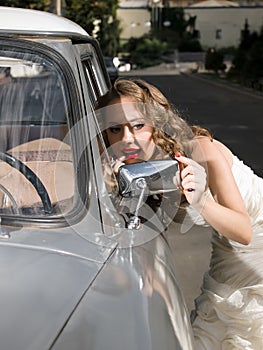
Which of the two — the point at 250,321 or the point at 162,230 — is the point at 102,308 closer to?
the point at 162,230

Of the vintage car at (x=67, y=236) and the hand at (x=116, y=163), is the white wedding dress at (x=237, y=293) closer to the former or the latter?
the vintage car at (x=67, y=236)

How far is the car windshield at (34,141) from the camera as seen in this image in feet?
7.73

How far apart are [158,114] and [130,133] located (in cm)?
14

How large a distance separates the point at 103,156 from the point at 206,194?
0.43 meters

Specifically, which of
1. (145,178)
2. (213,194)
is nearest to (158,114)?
(213,194)

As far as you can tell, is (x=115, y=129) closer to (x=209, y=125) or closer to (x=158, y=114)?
(x=158, y=114)

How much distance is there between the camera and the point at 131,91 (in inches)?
101

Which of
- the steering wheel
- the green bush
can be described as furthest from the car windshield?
the green bush

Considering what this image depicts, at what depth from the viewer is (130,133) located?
2.52 metres

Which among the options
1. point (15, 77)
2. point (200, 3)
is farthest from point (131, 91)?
point (200, 3)

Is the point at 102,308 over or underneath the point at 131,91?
underneath

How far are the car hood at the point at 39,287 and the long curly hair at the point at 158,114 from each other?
590mm

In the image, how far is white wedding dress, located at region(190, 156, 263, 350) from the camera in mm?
2758

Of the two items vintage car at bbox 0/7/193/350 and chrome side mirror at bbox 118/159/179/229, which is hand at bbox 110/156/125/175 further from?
chrome side mirror at bbox 118/159/179/229
